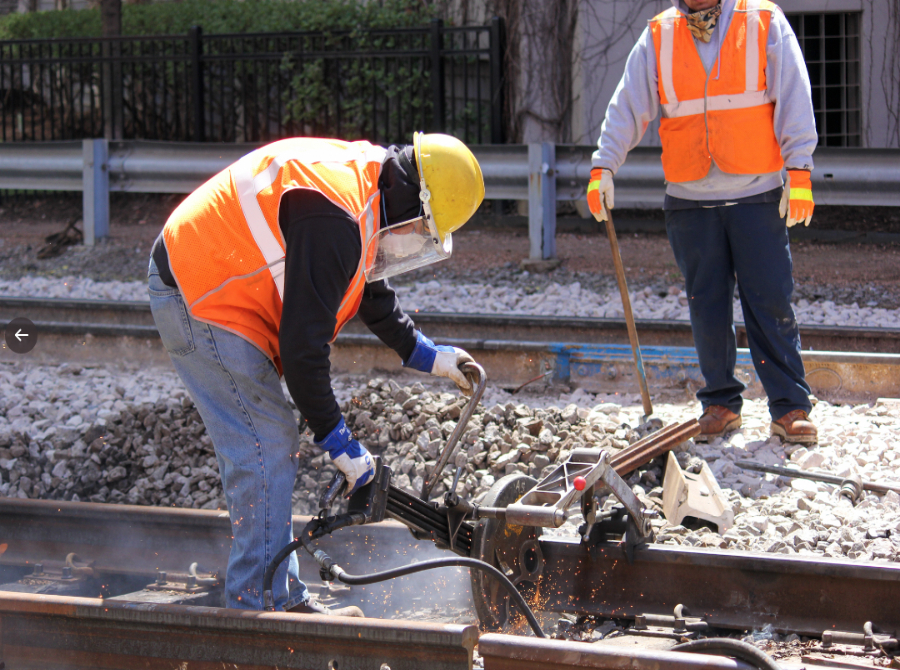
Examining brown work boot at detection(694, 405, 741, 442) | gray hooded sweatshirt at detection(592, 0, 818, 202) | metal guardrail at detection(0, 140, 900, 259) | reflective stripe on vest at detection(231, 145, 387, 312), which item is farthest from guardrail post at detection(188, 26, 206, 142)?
reflective stripe on vest at detection(231, 145, 387, 312)

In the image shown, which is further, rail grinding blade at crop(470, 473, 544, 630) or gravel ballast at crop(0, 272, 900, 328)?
gravel ballast at crop(0, 272, 900, 328)

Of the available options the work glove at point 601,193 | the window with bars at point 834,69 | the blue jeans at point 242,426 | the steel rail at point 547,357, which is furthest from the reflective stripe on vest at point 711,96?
the window with bars at point 834,69

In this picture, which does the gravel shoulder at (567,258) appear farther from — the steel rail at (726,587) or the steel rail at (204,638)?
the steel rail at (204,638)

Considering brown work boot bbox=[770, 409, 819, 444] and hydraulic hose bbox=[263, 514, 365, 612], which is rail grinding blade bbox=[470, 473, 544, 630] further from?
brown work boot bbox=[770, 409, 819, 444]

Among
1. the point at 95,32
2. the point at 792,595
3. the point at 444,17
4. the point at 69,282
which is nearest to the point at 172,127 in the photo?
the point at 95,32

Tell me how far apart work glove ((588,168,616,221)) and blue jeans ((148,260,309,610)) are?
8.36ft

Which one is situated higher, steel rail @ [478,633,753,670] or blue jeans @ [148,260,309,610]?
blue jeans @ [148,260,309,610]

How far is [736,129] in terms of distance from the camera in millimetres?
4684

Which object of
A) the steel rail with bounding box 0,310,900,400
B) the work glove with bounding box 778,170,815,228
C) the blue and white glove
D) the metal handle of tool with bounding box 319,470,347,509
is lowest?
the steel rail with bounding box 0,310,900,400

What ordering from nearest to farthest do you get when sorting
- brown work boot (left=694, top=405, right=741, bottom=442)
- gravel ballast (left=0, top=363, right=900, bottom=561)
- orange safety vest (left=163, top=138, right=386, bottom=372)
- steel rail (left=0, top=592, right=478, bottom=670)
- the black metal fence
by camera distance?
steel rail (left=0, top=592, right=478, bottom=670) < orange safety vest (left=163, top=138, right=386, bottom=372) < gravel ballast (left=0, top=363, right=900, bottom=561) < brown work boot (left=694, top=405, right=741, bottom=442) < the black metal fence

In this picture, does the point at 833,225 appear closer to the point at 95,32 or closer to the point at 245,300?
the point at 245,300

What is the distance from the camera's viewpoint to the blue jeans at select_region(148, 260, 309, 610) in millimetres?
2877

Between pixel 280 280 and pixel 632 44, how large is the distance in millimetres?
10325

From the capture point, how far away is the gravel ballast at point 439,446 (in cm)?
410
